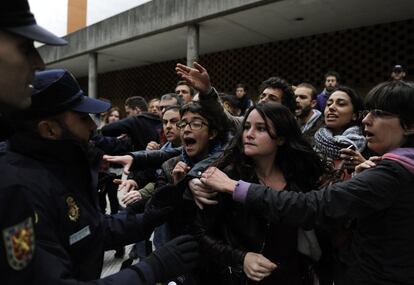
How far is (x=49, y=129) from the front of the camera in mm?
1359

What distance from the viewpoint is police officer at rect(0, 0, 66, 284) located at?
2.63ft

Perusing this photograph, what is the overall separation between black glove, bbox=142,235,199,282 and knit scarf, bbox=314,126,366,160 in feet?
4.74

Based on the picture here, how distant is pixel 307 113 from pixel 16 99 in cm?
278

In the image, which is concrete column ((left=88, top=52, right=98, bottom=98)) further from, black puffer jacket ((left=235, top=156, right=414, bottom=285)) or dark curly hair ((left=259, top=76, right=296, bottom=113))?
black puffer jacket ((left=235, top=156, right=414, bottom=285))

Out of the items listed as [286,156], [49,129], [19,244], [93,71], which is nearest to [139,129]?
[286,156]

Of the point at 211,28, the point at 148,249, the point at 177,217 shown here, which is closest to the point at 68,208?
the point at 177,217

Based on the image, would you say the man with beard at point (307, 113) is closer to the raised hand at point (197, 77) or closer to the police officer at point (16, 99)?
the raised hand at point (197, 77)

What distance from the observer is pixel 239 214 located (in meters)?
1.69

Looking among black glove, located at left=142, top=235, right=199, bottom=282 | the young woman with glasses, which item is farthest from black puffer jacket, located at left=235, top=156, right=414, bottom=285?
black glove, located at left=142, top=235, right=199, bottom=282

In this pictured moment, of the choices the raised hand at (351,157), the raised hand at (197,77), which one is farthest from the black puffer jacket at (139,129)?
the raised hand at (351,157)

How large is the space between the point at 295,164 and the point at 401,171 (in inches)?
22.1

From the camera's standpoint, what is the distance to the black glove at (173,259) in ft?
3.82

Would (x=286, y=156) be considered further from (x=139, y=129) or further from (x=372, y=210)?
(x=139, y=129)

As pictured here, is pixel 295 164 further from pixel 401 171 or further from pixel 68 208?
pixel 68 208
